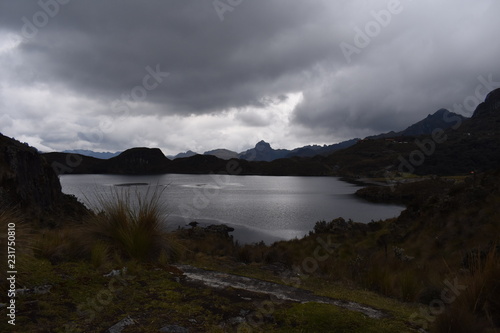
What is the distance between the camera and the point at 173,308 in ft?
10.8

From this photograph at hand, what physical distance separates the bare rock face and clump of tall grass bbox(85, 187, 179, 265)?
11237 mm

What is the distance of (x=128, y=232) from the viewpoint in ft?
19.1

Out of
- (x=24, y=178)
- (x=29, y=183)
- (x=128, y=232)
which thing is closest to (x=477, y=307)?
(x=128, y=232)

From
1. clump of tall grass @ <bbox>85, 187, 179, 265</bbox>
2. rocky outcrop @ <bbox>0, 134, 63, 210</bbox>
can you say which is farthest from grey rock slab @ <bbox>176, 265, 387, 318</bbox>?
rocky outcrop @ <bbox>0, 134, 63, 210</bbox>

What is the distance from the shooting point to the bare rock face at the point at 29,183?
1671 cm

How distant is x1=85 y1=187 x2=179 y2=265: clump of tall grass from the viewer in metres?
5.68

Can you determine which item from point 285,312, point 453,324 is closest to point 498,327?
point 453,324

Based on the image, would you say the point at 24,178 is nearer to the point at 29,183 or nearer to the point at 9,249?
the point at 29,183

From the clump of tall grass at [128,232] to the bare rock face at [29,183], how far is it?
11.2 m

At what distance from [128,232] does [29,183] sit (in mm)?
17121

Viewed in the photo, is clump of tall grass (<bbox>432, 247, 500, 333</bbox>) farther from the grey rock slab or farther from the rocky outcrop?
the rocky outcrop

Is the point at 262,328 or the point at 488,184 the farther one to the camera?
the point at 488,184

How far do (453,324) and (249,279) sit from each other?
2.83 m

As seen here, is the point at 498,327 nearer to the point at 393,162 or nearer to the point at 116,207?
the point at 116,207
